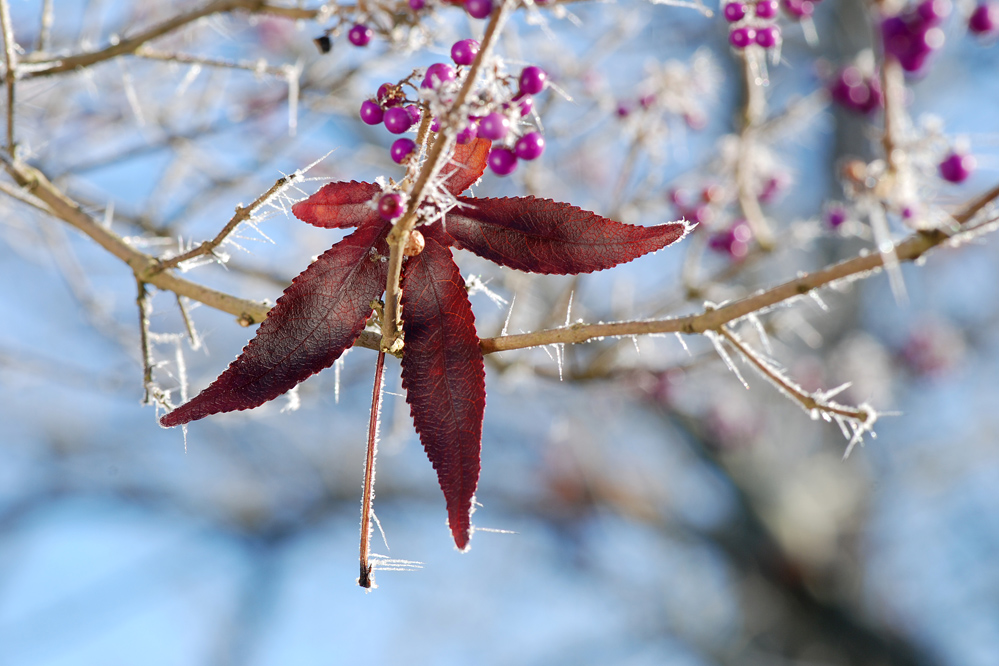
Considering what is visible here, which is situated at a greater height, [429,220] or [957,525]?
[429,220]

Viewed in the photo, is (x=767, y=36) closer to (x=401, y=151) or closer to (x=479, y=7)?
(x=479, y=7)

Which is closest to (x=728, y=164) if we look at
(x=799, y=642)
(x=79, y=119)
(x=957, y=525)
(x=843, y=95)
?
(x=843, y=95)

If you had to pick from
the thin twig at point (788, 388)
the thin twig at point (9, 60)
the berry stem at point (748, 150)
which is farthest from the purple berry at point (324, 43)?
the berry stem at point (748, 150)

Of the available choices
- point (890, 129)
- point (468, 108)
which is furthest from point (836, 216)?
point (468, 108)

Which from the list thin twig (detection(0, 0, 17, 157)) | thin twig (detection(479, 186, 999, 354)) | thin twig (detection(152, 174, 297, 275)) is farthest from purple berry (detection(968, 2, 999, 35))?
thin twig (detection(0, 0, 17, 157))

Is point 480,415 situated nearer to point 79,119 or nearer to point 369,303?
point 369,303

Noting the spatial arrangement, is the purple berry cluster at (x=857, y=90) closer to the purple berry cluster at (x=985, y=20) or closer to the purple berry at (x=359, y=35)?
the purple berry cluster at (x=985, y=20)
